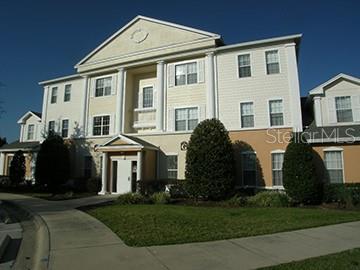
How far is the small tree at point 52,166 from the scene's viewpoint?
76.5ft

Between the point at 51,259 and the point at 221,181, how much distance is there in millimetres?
11567

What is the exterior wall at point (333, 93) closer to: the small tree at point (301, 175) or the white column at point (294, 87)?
the white column at point (294, 87)

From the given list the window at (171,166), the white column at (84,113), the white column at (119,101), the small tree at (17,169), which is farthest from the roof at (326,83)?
the small tree at (17,169)

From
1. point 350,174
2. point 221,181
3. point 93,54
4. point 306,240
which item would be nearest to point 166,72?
point 93,54

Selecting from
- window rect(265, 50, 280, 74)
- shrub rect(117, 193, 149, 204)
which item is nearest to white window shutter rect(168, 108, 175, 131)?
shrub rect(117, 193, 149, 204)

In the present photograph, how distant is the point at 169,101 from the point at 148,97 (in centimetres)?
300

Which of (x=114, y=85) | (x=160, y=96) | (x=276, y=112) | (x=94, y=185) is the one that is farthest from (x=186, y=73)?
(x=94, y=185)

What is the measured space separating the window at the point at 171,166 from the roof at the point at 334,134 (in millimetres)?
9084

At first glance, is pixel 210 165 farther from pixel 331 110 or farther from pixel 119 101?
pixel 119 101

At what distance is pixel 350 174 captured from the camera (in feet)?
56.1

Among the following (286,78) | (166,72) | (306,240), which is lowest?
(306,240)

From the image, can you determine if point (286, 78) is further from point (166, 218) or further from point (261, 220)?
point (166, 218)

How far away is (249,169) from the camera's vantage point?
19.4 metres

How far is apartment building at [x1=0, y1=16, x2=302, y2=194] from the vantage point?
1950 centimetres
